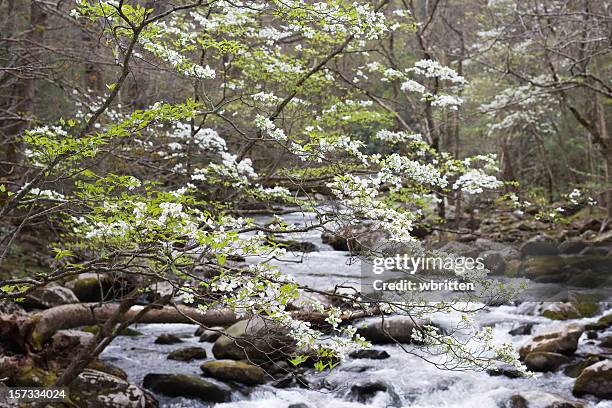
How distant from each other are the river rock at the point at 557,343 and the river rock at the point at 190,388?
4.45 meters

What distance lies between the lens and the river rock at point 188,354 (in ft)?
29.0

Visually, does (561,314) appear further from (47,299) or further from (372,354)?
(47,299)

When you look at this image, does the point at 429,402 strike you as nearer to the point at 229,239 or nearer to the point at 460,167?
the point at 460,167

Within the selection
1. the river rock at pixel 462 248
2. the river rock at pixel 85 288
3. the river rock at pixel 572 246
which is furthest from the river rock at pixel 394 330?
the river rock at pixel 572 246

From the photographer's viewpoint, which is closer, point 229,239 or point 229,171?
point 229,239

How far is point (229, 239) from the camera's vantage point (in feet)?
11.4

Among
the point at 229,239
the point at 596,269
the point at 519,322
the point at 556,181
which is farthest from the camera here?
the point at 556,181

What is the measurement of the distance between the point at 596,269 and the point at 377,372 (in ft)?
25.1

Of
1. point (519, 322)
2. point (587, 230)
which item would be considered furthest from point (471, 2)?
point (519, 322)

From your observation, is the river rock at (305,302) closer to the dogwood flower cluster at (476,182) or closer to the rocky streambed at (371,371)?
the rocky streambed at (371,371)

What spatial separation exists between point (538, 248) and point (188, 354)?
1078 cm

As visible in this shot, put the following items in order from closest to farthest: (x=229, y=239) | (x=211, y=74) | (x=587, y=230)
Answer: (x=229, y=239)
(x=211, y=74)
(x=587, y=230)

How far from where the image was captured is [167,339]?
31.8 feet

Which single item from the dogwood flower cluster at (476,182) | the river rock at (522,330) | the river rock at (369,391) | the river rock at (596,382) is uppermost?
the dogwood flower cluster at (476,182)
